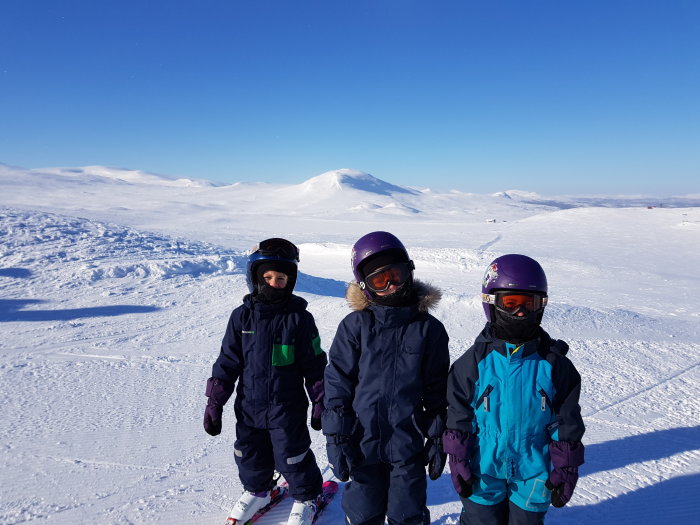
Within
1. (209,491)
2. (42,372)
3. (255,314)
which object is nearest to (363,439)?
(255,314)

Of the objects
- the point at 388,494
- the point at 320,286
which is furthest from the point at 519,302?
the point at 320,286

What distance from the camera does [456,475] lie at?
75.9 inches

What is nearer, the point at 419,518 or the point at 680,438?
the point at 419,518

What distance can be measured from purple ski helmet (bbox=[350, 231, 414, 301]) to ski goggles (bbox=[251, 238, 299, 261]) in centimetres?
51

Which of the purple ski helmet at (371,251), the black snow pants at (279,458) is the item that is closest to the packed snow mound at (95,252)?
the black snow pants at (279,458)

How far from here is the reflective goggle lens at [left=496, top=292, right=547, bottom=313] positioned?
1938 mm

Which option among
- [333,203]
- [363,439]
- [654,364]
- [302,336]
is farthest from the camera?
[333,203]

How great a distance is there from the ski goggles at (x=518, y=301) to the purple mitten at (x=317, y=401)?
43.2 inches

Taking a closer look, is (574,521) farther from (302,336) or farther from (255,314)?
(255,314)

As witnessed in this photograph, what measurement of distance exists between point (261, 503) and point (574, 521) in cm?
193

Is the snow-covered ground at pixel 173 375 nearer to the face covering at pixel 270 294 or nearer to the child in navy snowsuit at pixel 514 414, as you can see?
the child in navy snowsuit at pixel 514 414

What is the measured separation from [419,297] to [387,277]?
0.66 ft

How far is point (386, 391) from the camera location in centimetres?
204

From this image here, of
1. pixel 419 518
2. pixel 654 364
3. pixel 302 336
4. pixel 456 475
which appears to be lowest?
pixel 654 364
